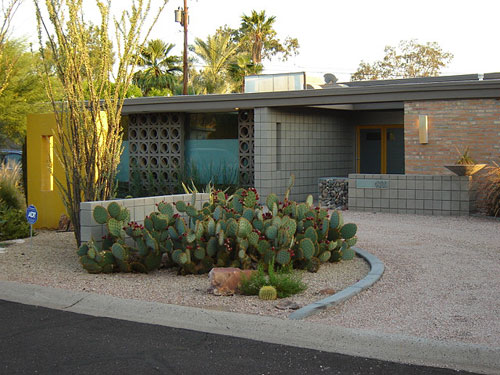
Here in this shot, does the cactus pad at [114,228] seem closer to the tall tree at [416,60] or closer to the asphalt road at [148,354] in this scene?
the asphalt road at [148,354]

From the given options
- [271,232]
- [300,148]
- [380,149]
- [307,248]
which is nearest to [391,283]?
[307,248]

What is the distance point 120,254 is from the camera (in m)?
9.57

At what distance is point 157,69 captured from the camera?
145 ft

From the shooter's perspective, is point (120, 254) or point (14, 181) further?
point (14, 181)

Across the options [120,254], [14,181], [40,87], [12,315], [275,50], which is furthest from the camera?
[275,50]

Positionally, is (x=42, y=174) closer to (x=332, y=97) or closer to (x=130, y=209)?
(x=130, y=209)

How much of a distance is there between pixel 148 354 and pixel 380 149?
1762 cm

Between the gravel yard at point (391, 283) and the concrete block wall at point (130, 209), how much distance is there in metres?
0.56

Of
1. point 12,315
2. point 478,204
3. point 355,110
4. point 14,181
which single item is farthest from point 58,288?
point 355,110

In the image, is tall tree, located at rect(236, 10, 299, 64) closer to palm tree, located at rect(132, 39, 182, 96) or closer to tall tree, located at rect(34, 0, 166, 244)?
palm tree, located at rect(132, 39, 182, 96)

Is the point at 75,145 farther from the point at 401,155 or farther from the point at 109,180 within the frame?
the point at 401,155

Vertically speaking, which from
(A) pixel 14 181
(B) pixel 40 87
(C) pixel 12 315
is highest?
(B) pixel 40 87

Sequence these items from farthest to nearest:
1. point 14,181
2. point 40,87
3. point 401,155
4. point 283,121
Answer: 1. point 40,87
2. point 401,155
3. point 283,121
4. point 14,181

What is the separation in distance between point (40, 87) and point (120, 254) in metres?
16.0
